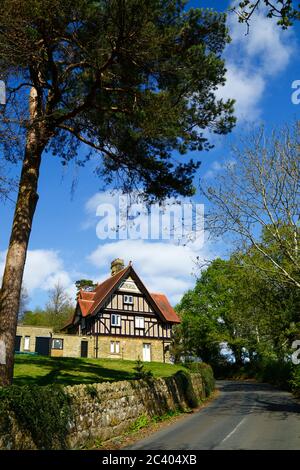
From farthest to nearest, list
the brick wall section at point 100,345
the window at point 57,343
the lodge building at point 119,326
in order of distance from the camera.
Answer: the lodge building at point 119,326, the window at point 57,343, the brick wall section at point 100,345

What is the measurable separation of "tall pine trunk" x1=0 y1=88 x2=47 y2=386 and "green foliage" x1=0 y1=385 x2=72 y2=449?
1618 millimetres

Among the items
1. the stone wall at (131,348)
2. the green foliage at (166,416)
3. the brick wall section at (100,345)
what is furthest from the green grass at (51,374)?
the stone wall at (131,348)

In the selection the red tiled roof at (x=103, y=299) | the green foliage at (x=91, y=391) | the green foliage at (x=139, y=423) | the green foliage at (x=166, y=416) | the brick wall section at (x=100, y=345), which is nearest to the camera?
the green foliage at (x=91, y=391)

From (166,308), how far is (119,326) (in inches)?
313

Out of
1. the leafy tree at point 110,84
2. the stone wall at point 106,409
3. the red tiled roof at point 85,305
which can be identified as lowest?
the stone wall at point 106,409

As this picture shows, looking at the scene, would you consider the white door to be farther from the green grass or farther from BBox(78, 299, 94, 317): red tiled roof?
the green grass

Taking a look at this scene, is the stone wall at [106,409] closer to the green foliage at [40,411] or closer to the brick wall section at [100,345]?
the green foliage at [40,411]

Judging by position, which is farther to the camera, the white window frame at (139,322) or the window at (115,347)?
the white window frame at (139,322)

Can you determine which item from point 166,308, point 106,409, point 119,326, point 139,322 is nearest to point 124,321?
point 119,326

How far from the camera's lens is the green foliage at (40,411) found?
810 cm

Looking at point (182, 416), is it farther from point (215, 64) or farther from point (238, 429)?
point (215, 64)

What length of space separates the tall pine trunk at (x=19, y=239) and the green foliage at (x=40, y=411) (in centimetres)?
162

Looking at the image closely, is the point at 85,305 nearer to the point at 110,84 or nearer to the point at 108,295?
the point at 108,295

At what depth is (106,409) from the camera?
12977 mm
